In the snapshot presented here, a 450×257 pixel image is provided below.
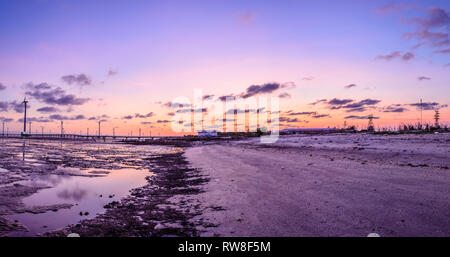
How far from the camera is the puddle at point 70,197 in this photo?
8.77m

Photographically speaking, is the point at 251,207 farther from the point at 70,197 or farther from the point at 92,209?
the point at 70,197

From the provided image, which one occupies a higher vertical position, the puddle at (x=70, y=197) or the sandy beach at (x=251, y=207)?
the sandy beach at (x=251, y=207)

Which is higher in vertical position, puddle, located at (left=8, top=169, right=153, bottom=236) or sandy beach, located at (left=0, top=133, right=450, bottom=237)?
sandy beach, located at (left=0, top=133, right=450, bottom=237)

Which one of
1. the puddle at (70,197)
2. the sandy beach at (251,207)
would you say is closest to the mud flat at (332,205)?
the sandy beach at (251,207)

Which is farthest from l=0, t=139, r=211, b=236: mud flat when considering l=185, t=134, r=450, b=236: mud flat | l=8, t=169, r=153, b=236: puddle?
l=185, t=134, r=450, b=236: mud flat

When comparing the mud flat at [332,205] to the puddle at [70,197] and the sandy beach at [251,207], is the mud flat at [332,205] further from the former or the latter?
the puddle at [70,197]

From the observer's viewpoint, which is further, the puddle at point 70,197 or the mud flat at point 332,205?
the puddle at point 70,197

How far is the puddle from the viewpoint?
8.77 meters

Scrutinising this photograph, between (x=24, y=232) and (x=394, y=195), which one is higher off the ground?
(x=394, y=195)

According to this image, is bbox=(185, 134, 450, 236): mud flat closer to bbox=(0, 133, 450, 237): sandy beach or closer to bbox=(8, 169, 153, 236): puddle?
bbox=(0, 133, 450, 237): sandy beach
